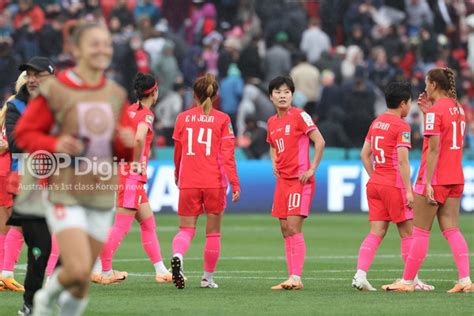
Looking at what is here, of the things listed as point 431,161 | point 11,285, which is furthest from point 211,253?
point 431,161

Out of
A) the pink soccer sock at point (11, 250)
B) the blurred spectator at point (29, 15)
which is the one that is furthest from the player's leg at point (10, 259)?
the blurred spectator at point (29, 15)

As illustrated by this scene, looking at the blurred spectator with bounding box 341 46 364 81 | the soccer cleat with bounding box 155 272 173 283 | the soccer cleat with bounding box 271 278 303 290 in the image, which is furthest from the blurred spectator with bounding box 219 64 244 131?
the soccer cleat with bounding box 271 278 303 290

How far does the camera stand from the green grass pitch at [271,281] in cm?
1145

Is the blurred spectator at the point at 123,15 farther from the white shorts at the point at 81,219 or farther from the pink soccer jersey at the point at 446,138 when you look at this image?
the white shorts at the point at 81,219

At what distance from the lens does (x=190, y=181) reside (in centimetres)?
1369

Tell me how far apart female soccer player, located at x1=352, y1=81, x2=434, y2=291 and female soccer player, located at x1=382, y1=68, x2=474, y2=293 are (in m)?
0.33

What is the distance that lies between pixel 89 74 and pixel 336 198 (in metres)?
16.8

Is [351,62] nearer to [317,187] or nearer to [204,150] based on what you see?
[317,187]

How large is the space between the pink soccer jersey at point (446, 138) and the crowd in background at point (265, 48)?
1395cm

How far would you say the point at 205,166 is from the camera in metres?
13.7

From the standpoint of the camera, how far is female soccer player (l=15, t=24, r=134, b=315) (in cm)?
870

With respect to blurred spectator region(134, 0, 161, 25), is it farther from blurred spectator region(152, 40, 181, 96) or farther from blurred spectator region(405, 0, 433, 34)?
blurred spectator region(405, 0, 433, 34)

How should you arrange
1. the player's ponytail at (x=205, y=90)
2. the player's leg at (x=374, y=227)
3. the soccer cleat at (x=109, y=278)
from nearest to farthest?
the player's leg at (x=374, y=227) < the player's ponytail at (x=205, y=90) < the soccer cleat at (x=109, y=278)

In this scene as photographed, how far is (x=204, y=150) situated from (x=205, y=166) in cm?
18
